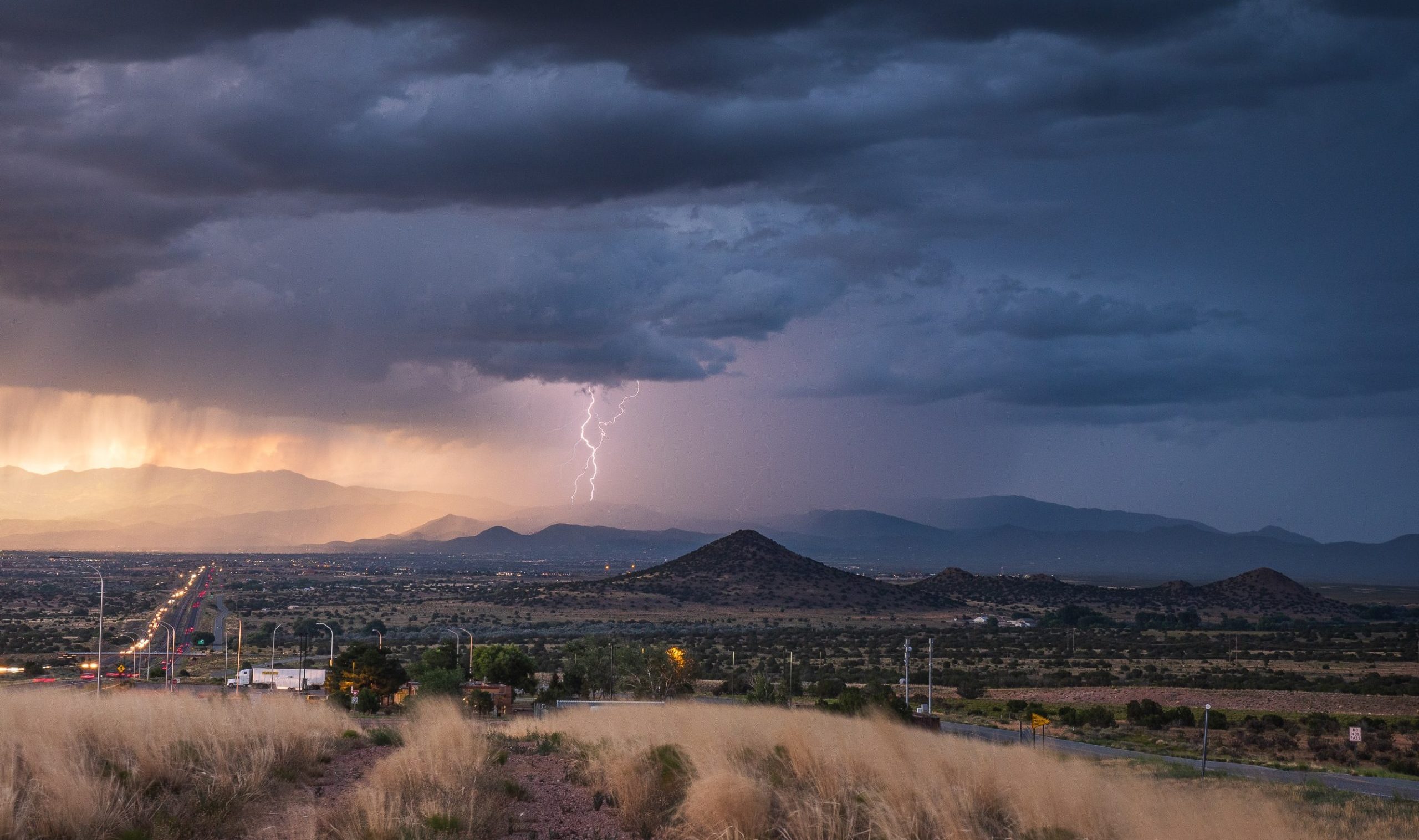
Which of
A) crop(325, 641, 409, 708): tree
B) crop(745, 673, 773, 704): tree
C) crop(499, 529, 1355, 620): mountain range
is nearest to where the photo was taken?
crop(745, 673, 773, 704): tree

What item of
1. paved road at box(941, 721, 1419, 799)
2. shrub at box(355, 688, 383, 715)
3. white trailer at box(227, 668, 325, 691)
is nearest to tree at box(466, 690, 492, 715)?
shrub at box(355, 688, 383, 715)

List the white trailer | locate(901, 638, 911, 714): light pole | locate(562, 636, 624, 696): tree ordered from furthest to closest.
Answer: the white trailer → locate(562, 636, 624, 696): tree → locate(901, 638, 911, 714): light pole

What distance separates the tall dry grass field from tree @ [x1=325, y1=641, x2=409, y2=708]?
29.9 meters

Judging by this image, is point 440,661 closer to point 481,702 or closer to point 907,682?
point 481,702

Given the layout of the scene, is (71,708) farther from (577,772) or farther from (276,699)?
(577,772)

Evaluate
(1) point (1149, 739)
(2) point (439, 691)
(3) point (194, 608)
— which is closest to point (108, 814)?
(2) point (439, 691)

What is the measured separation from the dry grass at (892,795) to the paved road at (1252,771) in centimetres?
1195

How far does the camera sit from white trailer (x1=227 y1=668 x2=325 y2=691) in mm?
61312

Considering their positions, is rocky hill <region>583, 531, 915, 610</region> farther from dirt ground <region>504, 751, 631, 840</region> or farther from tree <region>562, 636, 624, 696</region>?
dirt ground <region>504, 751, 631, 840</region>

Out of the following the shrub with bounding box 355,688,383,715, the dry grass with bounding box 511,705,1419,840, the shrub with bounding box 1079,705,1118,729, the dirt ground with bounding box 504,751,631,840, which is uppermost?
the dry grass with bounding box 511,705,1419,840

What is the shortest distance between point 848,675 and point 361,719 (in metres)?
44.9

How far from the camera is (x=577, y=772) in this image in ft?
67.7

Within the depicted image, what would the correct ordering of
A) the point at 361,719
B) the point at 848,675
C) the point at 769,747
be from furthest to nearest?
the point at 848,675
the point at 361,719
the point at 769,747

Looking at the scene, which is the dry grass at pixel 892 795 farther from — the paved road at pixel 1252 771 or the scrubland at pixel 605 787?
the paved road at pixel 1252 771
